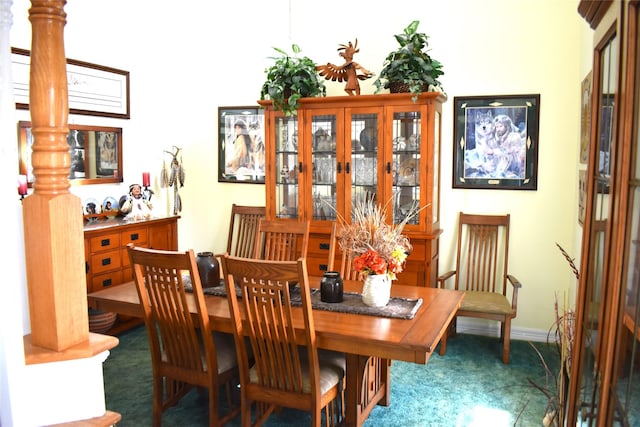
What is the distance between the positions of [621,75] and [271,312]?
5.44 ft

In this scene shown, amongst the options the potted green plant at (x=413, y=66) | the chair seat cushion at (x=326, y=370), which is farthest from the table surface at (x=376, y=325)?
the potted green plant at (x=413, y=66)

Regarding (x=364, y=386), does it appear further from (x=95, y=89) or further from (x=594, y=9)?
(x=95, y=89)

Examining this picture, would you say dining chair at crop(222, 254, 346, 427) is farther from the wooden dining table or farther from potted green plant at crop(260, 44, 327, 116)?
potted green plant at crop(260, 44, 327, 116)

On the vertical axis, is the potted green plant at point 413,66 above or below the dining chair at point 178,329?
above

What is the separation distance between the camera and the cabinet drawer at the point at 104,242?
4.13 m

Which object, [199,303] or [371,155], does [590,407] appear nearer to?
[199,303]

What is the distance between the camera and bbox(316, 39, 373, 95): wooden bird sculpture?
4.38 meters

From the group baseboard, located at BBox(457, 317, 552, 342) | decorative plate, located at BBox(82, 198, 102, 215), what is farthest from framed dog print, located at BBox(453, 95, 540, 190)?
decorative plate, located at BBox(82, 198, 102, 215)

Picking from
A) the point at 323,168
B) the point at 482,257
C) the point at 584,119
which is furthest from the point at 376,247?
the point at 482,257

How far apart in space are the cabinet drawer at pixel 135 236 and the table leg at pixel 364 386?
2345 mm

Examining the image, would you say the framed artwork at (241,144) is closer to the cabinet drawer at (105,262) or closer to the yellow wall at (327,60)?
the yellow wall at (327,60)

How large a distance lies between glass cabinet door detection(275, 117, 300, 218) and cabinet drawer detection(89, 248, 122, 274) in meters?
1.34

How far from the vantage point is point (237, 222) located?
532cm

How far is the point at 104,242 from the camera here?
13.9 feet
